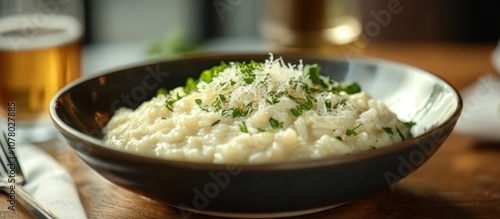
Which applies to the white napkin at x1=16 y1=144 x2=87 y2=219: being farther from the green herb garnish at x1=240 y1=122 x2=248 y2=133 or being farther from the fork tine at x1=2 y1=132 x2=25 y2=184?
the green herb garnish at x1=240 y1=122 x2=248 y2=133

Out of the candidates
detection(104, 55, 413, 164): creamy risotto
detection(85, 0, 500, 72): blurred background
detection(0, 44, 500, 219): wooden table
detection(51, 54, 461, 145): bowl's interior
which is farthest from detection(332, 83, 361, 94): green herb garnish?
detection(85, 0, 500, 72): blurred background

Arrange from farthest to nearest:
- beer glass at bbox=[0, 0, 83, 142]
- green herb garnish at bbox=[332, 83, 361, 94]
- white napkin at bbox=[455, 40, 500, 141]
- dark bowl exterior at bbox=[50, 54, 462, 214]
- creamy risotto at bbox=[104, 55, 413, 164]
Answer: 1. beer glass at bbox=[0, 0, 83, 142]
2. white napkin at bbox=[455, 40, 500, 141]
3. green herb garnish at bbox=[332, 83, 361, 94]
4. creamy risotto at bbox=[104, 55, 413, 164]
5. dark bowl exterior at bbox=[50, 54, 462, 214]

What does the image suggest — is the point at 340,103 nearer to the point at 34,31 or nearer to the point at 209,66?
the point at 209,66

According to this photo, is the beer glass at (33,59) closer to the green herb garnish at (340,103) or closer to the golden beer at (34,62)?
the golden beer at (34,62)

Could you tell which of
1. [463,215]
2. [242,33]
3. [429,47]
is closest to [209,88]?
[463,215]

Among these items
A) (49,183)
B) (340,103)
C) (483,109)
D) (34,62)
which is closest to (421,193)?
(340,103)

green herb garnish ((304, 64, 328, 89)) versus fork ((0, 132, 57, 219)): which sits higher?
green herb garnish ((304, 64, 328, 89))
